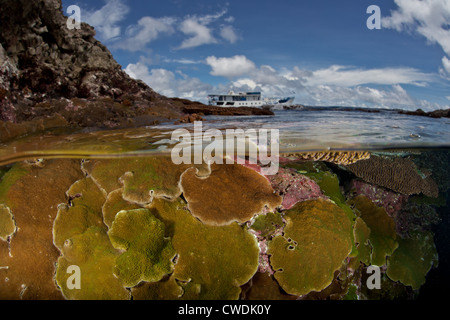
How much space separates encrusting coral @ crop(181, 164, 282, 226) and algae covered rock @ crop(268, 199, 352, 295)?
560 mm

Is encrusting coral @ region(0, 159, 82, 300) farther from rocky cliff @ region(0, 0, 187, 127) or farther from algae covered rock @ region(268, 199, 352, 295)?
rocky cliff @ region(0, 0, 187, 127)

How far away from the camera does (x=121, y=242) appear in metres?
3.74

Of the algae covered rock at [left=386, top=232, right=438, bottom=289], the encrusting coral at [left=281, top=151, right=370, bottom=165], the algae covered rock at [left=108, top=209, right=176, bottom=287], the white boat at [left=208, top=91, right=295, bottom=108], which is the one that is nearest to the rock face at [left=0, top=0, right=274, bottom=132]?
the algae covered rock at [left=108, top=209, right=176, bottom=287]

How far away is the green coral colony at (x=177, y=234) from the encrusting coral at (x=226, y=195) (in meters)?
0.02

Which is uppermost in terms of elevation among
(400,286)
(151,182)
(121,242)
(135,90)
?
(135,90)

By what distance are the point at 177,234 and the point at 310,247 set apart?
7.52ft

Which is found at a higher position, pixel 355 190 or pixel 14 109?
pixel 14 109

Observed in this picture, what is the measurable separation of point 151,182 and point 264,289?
2.69 meters

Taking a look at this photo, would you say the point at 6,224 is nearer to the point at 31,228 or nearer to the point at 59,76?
the point at 31,228

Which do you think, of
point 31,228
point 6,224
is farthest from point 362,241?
point 6,224

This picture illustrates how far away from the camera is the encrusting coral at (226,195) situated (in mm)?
4164

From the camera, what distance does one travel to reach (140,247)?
374 centimetres
